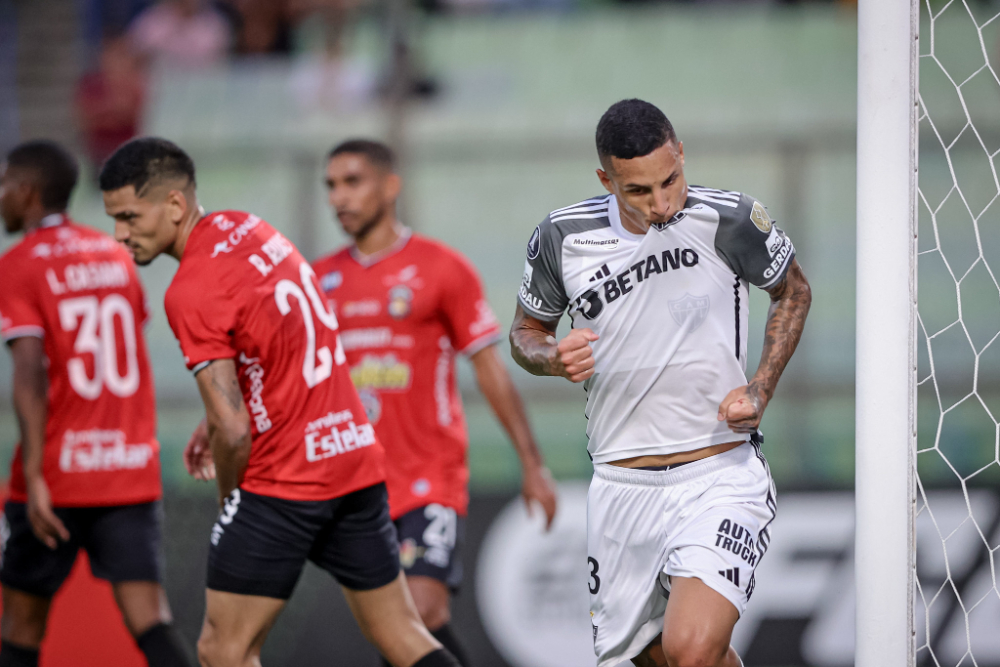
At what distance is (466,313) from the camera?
4727mm

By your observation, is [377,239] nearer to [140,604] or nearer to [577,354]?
[140,604]

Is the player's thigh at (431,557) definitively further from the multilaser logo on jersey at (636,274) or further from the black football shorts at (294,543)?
the multilaser logo on jersey at (636,274)

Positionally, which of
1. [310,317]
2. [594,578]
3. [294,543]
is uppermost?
[310,317]

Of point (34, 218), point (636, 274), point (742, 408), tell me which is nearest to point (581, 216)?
point (636, 274)

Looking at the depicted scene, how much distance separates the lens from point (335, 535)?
148 inches

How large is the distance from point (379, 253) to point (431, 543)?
1316 millimetres

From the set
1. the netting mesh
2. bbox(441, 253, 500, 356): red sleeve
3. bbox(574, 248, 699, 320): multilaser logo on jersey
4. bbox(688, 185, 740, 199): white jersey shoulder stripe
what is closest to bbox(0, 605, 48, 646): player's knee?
bbox(441, 253, 500, 356): red sleeve

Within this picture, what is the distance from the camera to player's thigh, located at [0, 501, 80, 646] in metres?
4.67

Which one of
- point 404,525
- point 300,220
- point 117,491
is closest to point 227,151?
point 300,220

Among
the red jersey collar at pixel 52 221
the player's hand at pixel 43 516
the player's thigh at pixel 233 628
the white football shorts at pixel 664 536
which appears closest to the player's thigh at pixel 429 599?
the player's thigh at pixel 233 628

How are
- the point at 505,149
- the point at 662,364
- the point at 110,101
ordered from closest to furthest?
the point at 662,364 → the point at 505,149 → the point at 110,101

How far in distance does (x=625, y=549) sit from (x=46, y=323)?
277 cm

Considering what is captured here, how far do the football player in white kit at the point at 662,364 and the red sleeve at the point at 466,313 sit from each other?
118 cm

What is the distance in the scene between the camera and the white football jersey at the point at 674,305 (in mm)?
3342
